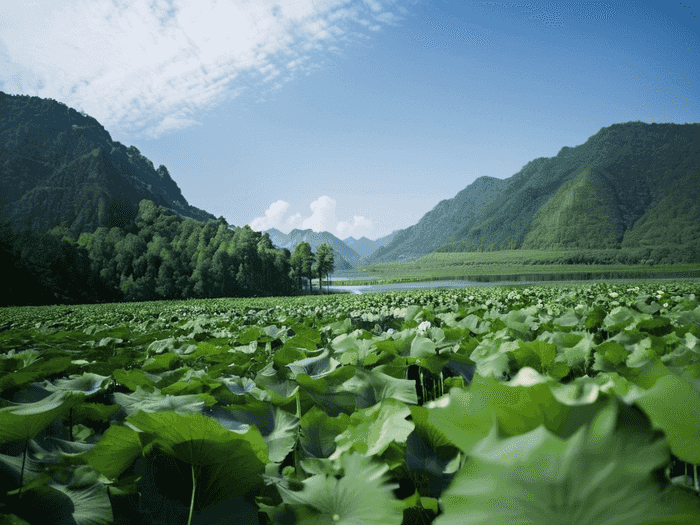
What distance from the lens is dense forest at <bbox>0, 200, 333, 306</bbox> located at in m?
46.3

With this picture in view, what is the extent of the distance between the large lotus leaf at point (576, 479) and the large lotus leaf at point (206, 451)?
41 centimetres

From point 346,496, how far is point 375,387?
1.70 feet

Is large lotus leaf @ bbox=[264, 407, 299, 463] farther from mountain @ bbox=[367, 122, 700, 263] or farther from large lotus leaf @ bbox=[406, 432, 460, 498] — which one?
mountain @ bbox=[367, 122, 700, 263]

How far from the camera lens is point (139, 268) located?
53375mm

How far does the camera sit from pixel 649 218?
152875 mm

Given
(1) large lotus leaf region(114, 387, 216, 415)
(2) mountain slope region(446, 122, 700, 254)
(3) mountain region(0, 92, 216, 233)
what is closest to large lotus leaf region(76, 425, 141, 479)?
(1) large lotus leaf region(114, 387, 216, 415)

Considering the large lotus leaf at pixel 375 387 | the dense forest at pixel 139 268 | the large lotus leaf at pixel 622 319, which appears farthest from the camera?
the dense forest at pixel 139 268

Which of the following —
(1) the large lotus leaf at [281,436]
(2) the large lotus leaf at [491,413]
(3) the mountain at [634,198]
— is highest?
(3) the mountain at [634,198]

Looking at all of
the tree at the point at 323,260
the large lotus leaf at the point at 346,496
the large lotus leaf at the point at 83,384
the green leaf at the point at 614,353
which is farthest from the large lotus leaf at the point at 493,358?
the tree at the point at 323,260

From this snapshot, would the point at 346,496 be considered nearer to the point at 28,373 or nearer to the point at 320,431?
the point at 320,431

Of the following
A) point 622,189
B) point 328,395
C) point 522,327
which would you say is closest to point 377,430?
point 328,395

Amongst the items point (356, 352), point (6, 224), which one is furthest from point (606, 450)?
point (6, 224)

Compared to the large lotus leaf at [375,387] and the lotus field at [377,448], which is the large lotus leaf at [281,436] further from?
the large lotus leaf at [375,387]

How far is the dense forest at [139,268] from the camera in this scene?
46.3 metres
